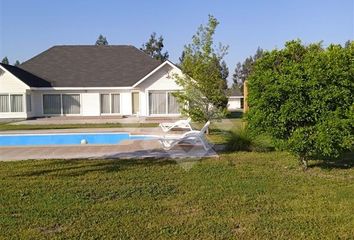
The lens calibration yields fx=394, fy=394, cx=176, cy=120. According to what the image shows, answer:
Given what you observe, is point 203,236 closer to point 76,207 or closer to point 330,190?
point 76,207

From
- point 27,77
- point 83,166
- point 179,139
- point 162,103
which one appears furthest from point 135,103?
point 83,166

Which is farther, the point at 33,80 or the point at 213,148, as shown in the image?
the point at 33,80

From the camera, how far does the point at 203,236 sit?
17.7 feet

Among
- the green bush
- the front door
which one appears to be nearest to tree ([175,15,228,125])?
the green bush

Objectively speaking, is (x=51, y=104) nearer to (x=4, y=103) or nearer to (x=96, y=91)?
(x=4, y=103)

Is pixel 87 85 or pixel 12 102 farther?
pixel 87 85

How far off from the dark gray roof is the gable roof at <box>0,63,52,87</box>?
50 centimetres

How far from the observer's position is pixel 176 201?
7191mm

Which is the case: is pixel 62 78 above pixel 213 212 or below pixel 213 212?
above

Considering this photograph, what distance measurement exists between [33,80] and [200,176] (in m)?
27.2

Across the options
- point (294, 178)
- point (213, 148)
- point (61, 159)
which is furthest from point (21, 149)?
point (294, 178)

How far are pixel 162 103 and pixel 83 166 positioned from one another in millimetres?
21132

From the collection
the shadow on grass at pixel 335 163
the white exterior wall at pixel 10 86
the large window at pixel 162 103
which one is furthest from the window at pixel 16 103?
the shadow on grass at pixel 335 163

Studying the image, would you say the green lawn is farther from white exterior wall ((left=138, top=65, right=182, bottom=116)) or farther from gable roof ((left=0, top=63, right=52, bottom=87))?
gable roof ((left=0, top=63, right=52, bottom=87))
